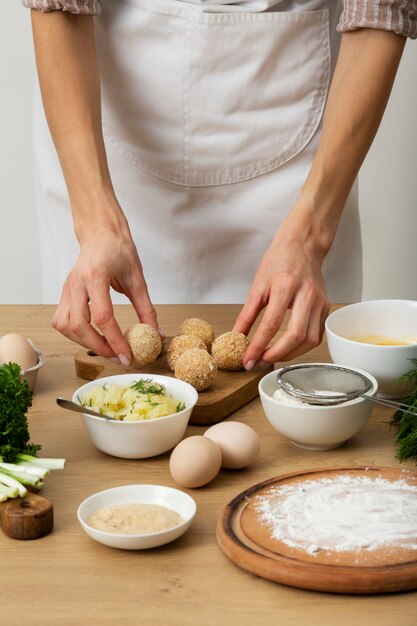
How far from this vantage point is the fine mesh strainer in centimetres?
128

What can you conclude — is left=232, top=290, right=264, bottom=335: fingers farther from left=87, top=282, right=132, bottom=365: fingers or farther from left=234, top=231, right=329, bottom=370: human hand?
left=87, top=282, right=132, bottom=365: fingers

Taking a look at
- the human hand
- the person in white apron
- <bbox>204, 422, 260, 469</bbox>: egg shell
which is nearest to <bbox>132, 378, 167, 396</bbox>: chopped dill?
<bbox>204, 422, 260, 469</bbox>: egg shell

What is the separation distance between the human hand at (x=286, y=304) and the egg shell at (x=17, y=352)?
0.33m

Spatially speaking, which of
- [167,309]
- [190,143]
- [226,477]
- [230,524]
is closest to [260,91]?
[190,143]

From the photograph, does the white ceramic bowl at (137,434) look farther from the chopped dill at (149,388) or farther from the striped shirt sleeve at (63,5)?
the striped shirt sleeve at (63,5)

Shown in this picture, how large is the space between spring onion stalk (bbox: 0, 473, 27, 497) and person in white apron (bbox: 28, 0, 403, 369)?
926mm

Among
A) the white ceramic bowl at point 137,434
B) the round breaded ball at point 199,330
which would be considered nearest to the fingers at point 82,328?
the round breaded ball at point 199,330

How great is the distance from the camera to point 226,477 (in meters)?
1.20

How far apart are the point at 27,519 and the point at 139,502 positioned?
0.43ft

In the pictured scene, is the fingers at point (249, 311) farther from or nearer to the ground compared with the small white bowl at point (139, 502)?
farther from the ground

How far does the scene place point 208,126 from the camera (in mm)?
1936

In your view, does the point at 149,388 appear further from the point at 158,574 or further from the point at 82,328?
the point at 158,574

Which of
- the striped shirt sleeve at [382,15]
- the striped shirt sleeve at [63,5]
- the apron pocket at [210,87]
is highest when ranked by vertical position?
→ the striped shirt sleeve at [63,5]

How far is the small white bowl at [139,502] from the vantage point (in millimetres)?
998
